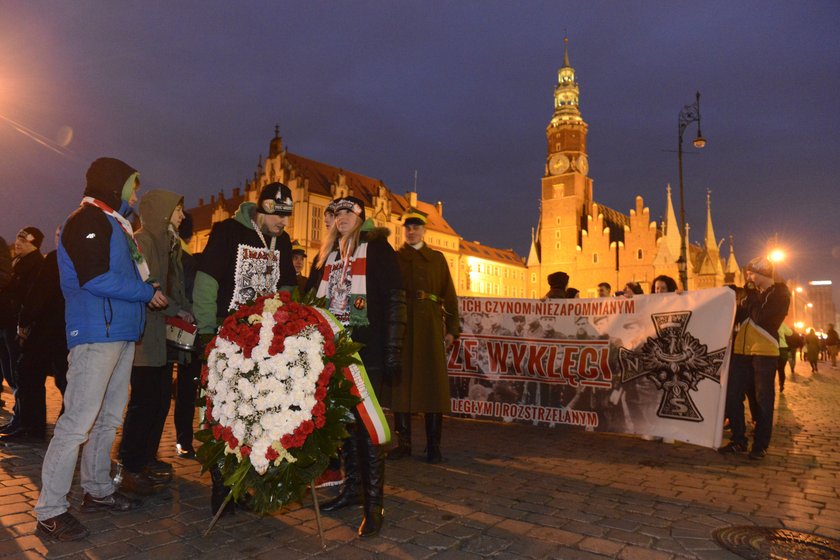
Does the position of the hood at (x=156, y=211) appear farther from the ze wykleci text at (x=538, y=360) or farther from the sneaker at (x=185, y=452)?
the ze wykleci text at (x=538, y=360)

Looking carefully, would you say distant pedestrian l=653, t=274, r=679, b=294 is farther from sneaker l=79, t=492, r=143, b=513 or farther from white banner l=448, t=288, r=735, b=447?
sneaker l=79, t=492, r=143, b=513

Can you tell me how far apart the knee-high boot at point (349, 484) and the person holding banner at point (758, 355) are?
4.71m

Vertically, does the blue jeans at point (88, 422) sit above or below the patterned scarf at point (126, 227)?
below

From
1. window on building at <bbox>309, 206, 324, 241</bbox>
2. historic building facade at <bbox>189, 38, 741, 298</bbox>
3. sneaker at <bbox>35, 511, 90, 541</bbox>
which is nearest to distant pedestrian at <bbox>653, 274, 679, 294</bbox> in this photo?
sneaker at <bbox>35, 511, 90, 541</bbox>

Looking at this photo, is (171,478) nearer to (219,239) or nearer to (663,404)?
(219,239)

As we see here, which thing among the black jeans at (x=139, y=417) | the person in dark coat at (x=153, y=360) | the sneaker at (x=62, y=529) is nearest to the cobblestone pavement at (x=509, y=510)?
the sneaker at (x=62, y=529)

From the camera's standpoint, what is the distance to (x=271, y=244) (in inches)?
180

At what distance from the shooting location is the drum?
4.98m

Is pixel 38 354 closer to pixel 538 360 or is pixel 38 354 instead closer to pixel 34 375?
pixel 34 375

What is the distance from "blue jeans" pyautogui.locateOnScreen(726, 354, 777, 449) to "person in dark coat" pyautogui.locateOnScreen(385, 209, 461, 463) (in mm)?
3699

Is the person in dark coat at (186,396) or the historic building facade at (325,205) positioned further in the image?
the historic building facade at (325,205)

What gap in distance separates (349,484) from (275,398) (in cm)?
150

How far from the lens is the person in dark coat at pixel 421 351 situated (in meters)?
5.97

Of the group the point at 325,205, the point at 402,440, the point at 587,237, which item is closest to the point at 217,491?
Answer: the point at 402,440
